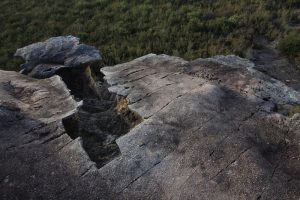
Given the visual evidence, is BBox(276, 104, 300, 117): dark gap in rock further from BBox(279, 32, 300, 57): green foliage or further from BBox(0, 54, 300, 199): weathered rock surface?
BBox(279, 32, 300, 57): green foliage

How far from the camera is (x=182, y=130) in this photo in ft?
28.3

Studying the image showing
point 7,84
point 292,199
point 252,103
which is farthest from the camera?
point 7,84

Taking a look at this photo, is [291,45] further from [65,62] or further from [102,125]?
[102,125]

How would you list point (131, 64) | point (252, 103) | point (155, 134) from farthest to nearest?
point (131, 64) → point (252, 103) → point (155, 134)

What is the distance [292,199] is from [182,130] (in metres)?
2.55

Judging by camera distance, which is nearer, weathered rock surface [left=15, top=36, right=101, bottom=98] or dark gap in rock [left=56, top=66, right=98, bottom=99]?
dark gap in rock [left=56, top=66, right=98, bottom=99]

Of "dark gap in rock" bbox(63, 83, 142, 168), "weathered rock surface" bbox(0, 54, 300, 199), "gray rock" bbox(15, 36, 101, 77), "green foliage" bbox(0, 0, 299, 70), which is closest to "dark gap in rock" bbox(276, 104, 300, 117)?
"weathered rock surface" bbox(0, 54, 300, 199)

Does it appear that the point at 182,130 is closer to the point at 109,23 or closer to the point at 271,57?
the point at 271,57

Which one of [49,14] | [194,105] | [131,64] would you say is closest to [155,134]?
[194,105]

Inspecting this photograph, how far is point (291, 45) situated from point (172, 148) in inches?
450

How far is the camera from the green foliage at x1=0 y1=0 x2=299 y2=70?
1811 centimetres

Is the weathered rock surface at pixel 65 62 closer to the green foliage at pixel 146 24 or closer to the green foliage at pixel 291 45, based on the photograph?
the green foliage at pixel 146 24

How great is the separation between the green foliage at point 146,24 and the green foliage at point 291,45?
122 cm

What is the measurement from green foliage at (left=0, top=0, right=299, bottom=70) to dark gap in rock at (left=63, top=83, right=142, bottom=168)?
6828 mm
